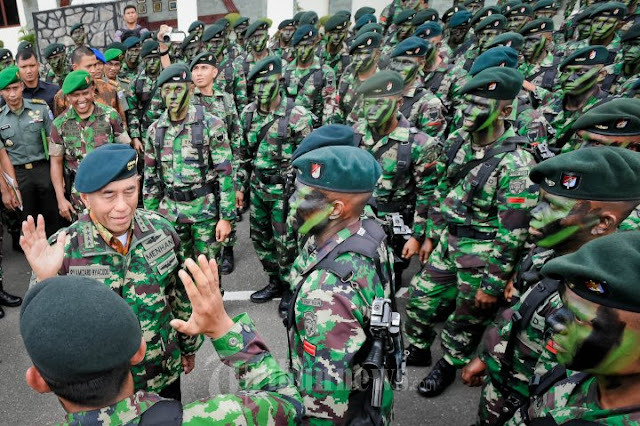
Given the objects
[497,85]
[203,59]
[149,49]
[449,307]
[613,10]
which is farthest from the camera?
[149,49]

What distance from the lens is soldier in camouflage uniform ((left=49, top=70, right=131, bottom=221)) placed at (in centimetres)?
454

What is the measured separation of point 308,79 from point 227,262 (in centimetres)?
354

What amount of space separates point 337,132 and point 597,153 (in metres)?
1.67

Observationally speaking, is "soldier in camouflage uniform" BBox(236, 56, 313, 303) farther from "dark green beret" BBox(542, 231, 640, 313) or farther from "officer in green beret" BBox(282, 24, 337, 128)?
"dark green beret" BBox(542, 231, 640, 313)

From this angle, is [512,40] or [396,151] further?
[512,40]

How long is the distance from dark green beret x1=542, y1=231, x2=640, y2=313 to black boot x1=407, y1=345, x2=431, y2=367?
2456 millimetres

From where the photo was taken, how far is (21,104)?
504cm

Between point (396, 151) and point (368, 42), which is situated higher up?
point (368, 42)

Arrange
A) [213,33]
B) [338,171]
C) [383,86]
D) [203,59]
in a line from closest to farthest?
[338,171]
[383,86]
[203,59]
[213,33]

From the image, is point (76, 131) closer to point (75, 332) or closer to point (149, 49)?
point (149, 49)

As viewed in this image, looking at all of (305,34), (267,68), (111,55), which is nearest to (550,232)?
(267,68)

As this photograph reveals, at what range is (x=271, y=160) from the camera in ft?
15.5

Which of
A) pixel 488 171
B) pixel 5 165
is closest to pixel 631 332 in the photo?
pixel 488 171

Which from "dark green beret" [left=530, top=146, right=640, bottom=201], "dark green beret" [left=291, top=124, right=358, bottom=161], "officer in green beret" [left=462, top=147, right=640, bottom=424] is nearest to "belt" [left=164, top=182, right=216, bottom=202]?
"dark green beret" [left=291, top=124, right=358, bottom=161]
